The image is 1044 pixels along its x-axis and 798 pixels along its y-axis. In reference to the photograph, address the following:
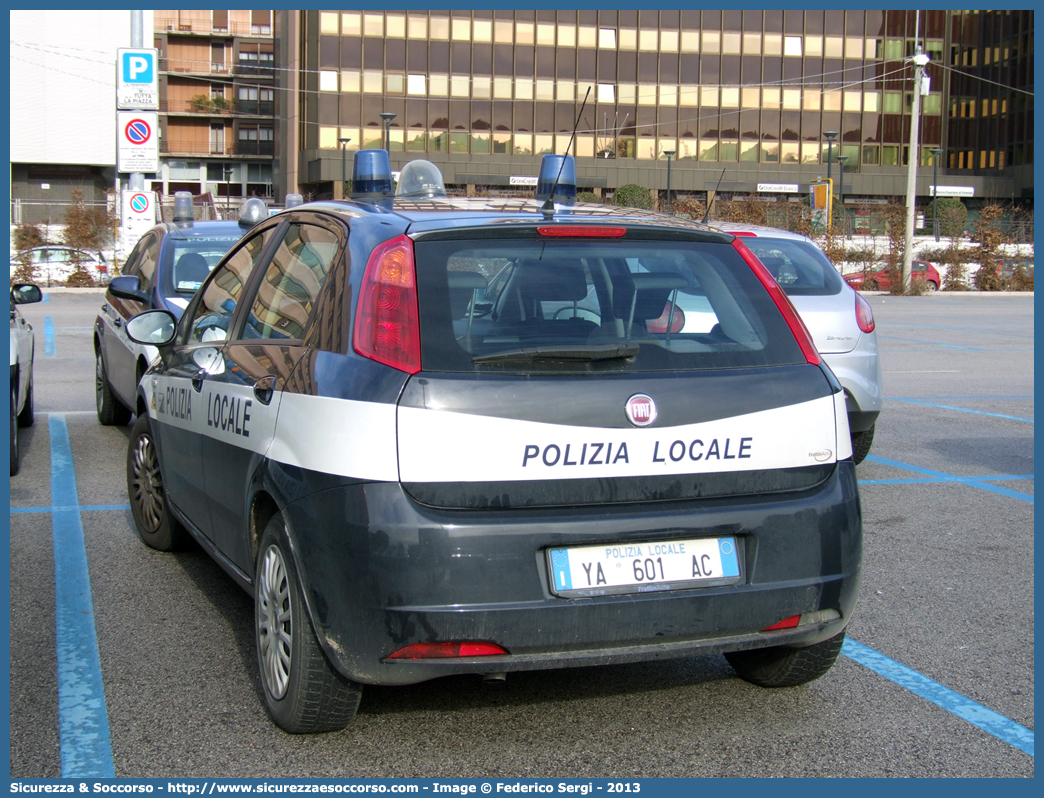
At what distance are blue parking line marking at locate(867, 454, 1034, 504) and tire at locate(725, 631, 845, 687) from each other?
3.78m

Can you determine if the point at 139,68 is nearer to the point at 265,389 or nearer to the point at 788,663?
the point at 265,389

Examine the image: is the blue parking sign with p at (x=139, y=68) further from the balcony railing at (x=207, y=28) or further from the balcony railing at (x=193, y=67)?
the balcony railing at (x=207, y=28)

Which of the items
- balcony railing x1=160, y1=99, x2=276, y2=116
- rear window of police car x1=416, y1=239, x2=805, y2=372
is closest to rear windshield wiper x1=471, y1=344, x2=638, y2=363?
rear window of police car x1=416, y1=239, x2=805, y2=372

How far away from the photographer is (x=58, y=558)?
18.7 feet

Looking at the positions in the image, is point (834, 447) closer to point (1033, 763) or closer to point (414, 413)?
point (1033, 763)

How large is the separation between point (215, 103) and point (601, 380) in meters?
89.0

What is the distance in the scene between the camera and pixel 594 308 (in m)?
3.67

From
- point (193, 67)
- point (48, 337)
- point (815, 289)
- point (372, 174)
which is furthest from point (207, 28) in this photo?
point (372, 174)

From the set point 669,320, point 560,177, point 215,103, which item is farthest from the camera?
point 215,103

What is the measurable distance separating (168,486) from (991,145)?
8650 cm

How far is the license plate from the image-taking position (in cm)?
332

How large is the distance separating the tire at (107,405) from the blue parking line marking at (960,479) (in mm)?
5835

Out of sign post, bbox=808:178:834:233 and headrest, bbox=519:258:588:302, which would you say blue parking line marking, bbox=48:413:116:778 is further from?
sign post, bbox=808:178:834:233

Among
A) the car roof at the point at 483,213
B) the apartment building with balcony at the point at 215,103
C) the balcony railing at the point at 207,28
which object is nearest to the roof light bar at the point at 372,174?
the car roof at the point at 483,213
